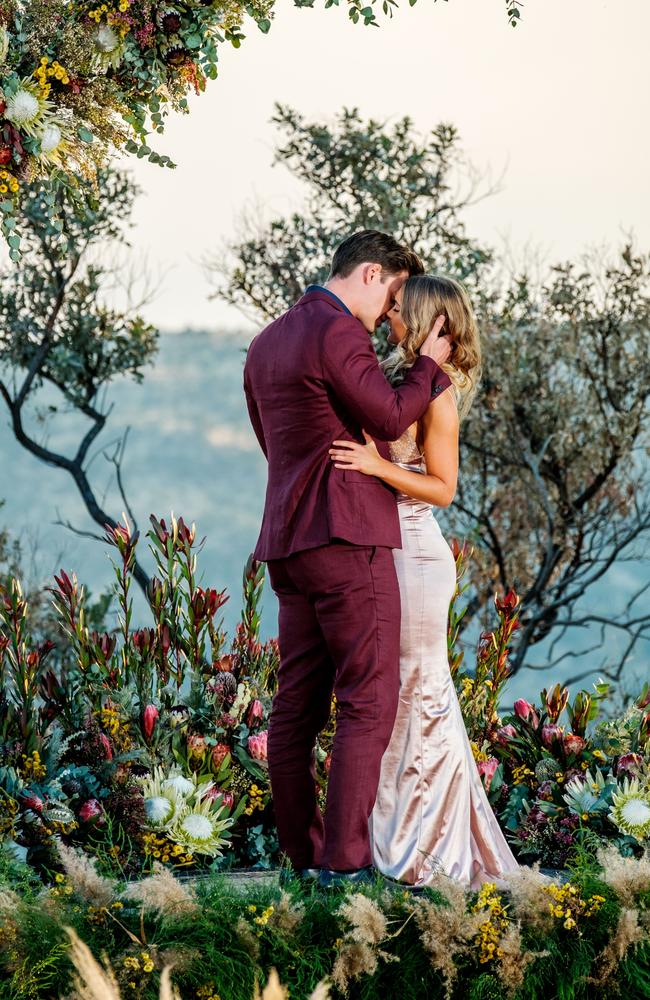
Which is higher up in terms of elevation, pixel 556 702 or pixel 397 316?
pixel 397 316

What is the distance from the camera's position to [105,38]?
3637 millimetres

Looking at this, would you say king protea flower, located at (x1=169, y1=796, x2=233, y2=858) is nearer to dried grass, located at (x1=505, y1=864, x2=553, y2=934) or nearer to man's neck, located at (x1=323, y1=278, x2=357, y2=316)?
dried grass, located at (x1=505, y1=864, x2=553, y2=934)

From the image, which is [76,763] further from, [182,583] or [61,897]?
[61,897]

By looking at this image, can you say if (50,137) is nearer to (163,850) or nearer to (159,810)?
(159,810)

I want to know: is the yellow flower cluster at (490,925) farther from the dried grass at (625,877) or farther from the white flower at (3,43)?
the white flower at (3,43)

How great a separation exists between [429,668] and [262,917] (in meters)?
0.95

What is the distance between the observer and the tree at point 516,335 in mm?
8461

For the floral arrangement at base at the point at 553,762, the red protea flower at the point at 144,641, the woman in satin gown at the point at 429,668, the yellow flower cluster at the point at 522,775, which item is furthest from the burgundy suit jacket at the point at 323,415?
the yellow flower cluster at the point at 522,775

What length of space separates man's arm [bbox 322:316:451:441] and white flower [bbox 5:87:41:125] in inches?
45.8

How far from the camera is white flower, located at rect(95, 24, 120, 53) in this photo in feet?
11.9

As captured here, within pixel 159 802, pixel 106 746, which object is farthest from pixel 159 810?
pixel 106 746

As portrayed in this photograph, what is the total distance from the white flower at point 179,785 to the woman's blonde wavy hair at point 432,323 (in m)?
1.47

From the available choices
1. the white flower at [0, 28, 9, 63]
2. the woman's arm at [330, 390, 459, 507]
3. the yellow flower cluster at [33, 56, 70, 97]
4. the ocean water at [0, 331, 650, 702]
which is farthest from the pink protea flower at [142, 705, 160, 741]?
the ocean water at [0, 331, 650, 702]

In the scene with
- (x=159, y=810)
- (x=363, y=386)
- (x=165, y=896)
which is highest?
(x=363, y=386)
